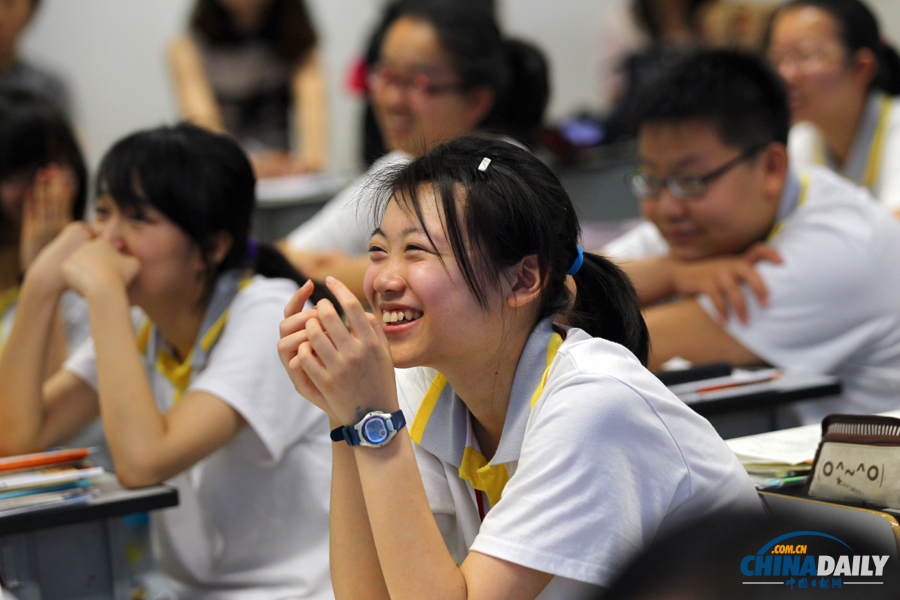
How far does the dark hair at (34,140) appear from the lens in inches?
90.3

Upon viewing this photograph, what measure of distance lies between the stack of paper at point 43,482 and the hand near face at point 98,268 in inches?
12.4

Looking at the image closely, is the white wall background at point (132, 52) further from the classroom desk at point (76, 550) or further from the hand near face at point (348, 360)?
the hand near face at point (348, 360)

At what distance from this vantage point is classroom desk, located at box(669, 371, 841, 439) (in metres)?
1.67

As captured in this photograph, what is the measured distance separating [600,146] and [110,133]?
2.81 meters

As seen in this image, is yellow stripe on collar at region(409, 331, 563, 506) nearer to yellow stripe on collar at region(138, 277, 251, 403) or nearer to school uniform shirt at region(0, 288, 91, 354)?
yellow stripe on collar at region(138, 277, 251, 403)

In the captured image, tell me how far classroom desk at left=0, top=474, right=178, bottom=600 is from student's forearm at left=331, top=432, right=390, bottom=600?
1.55ft

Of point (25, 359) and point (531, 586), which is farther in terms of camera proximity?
point (25, 359)

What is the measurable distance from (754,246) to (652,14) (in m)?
3.14

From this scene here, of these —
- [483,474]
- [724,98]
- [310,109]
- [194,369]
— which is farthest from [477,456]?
[310,109]

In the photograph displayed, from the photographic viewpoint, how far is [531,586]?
1000 mm

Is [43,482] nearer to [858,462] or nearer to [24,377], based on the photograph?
[24,377]

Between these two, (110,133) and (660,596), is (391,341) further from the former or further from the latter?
(110,133)

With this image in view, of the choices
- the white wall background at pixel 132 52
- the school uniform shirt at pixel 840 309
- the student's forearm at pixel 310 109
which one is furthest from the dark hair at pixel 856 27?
the white wall background at pixel 132 52

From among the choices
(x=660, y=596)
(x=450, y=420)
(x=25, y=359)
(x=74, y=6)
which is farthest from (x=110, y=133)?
(x=660, y=596)
